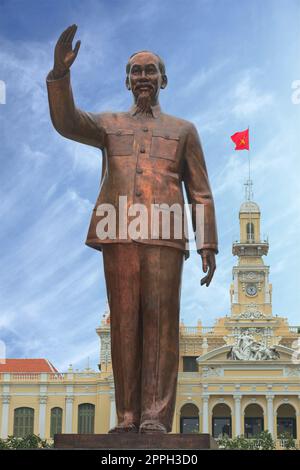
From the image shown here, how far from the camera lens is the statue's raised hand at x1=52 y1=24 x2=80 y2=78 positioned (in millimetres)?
6359

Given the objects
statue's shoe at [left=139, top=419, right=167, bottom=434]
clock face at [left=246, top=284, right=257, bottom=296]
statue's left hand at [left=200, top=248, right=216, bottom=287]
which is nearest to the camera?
statue's shoe at [left=139, top=419, right=167, bottom=434]

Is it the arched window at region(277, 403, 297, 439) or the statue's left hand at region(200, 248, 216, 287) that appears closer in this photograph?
the statue's left hand at region(200, 248, 216, 287)

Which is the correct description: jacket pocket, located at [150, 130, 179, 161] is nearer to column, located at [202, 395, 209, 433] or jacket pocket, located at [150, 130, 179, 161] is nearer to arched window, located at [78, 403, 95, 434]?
column, located at [202, 395, 209, 433]

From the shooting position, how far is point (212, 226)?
22.8 ft

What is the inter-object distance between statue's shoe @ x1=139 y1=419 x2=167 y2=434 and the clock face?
52.9 meters

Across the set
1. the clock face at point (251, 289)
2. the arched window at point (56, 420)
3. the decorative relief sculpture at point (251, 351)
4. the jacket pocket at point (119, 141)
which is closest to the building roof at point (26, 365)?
the arched window at point (56, 420)

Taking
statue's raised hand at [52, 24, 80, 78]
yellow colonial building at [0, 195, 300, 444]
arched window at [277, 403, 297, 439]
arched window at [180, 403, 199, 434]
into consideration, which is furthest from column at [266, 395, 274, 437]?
statue's raised hand at [52, 24, 80, 78]

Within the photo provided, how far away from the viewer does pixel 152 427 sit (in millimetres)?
6156

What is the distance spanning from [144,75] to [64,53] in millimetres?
860

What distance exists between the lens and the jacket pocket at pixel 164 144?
6887 millimetres

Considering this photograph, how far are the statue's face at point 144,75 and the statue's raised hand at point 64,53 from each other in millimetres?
761

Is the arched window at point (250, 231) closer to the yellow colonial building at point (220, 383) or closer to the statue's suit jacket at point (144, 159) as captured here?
the yellow colonial building at point (220, 383)

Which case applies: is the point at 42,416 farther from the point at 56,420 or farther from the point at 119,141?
the point at 119,141
